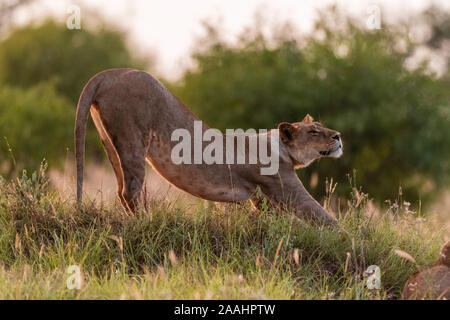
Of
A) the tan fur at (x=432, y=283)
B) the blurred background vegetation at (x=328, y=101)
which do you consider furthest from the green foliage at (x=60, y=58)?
the tan fur at (x=432, y=283)

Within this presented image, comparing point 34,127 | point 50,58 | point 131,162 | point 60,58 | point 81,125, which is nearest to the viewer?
point 81,125

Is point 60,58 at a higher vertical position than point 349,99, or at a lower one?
higher

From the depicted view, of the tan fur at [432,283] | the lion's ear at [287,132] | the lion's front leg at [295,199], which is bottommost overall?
the tan fur at [432,283]

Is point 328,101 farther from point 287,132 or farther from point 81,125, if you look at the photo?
point 81,125

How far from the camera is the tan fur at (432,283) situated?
513cm

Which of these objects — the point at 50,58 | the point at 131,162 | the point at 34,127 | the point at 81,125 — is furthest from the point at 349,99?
the point at 81,125

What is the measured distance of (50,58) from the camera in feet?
85.5

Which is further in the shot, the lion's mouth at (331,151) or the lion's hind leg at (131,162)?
the lion's mouth at (331,151)

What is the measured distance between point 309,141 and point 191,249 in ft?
5.82

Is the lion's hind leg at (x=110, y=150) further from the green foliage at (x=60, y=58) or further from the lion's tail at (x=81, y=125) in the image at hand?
the green foliage at (x=60, y=58)

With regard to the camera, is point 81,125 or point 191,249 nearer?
point 191,249

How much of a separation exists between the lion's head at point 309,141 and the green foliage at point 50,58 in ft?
64.1
